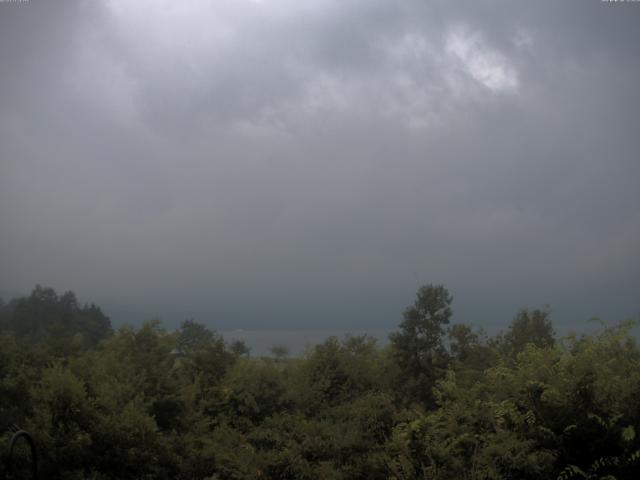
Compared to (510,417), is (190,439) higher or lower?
lower

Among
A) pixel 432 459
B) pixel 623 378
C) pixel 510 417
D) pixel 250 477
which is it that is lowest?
pixel 250 477

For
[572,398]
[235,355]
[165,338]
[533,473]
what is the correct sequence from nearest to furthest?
[533,473], [572,398], [165,338], [235,355]

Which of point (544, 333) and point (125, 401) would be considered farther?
point (544, 333)

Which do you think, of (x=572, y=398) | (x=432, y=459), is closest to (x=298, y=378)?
(x=432, y=459)

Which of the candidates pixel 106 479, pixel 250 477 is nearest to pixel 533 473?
pixel 250 477

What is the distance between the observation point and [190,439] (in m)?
10.4

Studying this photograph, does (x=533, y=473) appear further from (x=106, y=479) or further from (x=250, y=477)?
(x=106, y=479)

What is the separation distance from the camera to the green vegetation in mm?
7922

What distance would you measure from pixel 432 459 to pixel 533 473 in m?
1.45

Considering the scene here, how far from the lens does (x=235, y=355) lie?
15.3 meters

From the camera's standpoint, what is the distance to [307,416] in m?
13.2

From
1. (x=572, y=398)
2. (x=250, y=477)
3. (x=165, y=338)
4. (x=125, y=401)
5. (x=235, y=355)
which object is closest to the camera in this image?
(x=572, y=398)

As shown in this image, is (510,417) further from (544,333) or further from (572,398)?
(544,333)

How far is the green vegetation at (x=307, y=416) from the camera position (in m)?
7.92
